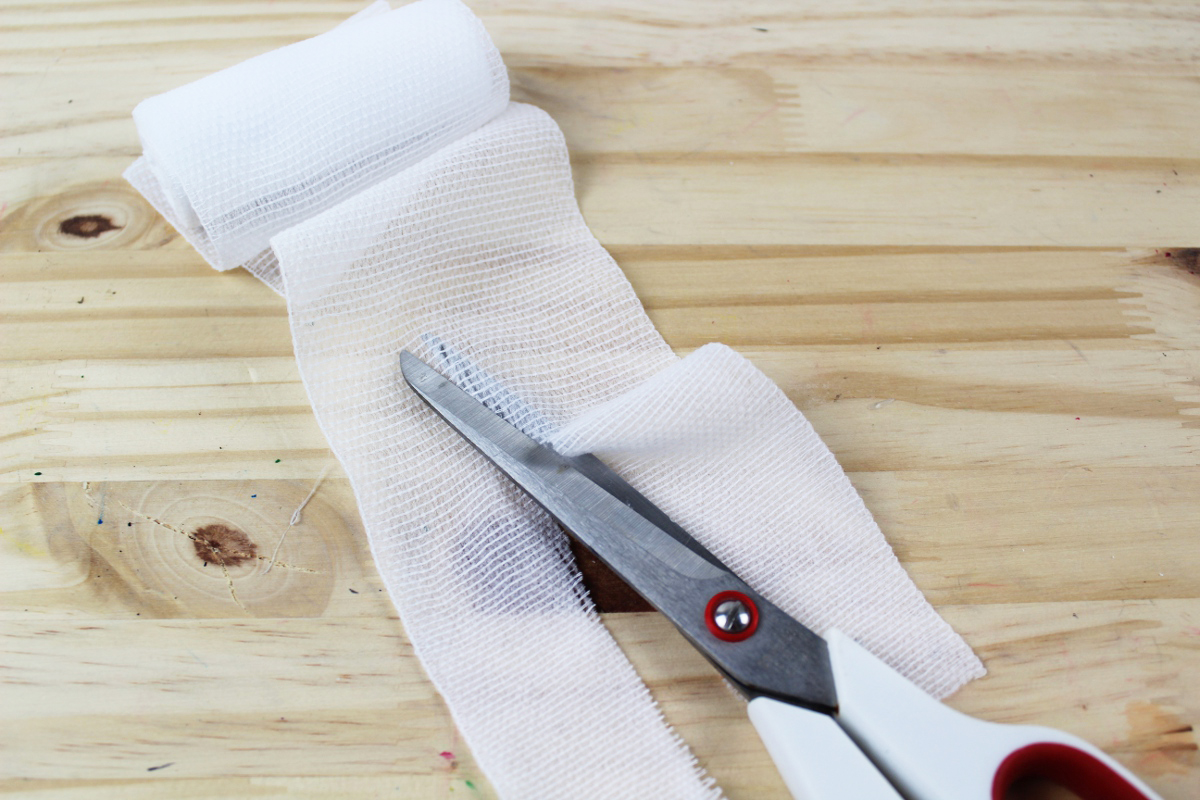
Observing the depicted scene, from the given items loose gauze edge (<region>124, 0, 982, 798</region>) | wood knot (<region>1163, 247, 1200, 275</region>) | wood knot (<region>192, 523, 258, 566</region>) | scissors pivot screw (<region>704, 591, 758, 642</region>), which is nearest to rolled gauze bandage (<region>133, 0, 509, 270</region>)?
loose gauze edge (<region>124, 0, 982, 798</region>)

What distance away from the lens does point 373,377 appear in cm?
55

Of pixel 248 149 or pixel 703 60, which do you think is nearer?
pixel 248 149

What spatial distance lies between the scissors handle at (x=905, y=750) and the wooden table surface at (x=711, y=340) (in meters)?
0.07

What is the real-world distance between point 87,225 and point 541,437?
370 mm

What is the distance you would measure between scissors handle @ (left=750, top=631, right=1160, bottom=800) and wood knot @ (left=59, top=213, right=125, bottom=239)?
1.76 feet

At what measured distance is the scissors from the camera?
404 mm

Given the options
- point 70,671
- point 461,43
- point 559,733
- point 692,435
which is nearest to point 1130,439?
point 692,435

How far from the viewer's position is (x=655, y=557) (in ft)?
Result: 1.49

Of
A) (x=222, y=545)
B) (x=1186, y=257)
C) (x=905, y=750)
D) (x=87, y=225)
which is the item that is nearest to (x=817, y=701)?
(x=905, y=750)

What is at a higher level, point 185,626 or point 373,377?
point 373,377

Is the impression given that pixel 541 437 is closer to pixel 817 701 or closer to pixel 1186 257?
pixel 817 701

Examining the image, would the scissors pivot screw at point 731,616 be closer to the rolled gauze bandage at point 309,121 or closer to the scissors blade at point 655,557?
the scissors blade at point 655,557

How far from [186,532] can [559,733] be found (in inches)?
10.0

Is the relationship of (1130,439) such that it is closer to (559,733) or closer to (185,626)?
(559,733)
